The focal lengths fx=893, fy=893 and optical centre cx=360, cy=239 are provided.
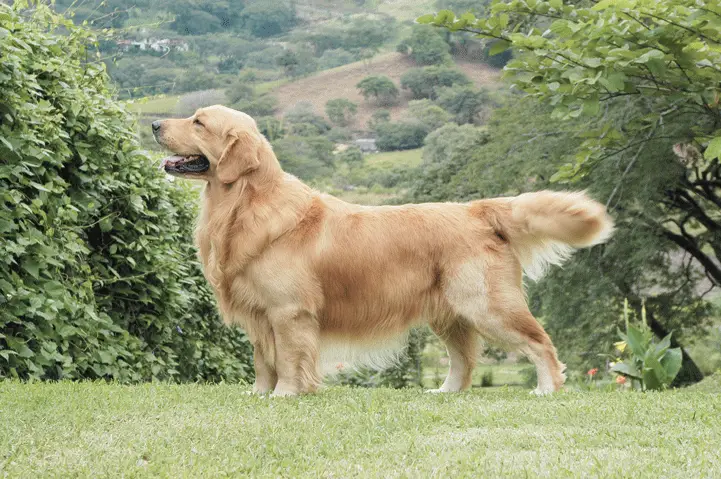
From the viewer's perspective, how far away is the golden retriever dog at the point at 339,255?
5.84 metres

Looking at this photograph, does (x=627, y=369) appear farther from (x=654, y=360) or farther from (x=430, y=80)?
(x=430, y=80)

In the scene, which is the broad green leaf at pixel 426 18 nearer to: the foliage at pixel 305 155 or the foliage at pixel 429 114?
the foliage at pixel 305 155

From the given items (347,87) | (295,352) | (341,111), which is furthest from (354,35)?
(295,352)

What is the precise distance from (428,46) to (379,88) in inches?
257

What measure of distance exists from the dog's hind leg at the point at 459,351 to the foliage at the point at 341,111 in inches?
3316

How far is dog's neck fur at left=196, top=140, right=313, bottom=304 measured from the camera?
5824 millimetres

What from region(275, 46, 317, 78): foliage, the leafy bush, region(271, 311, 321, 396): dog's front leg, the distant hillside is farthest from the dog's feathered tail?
the leafy bush

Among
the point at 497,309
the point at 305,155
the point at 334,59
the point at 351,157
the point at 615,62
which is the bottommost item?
the point at 334,59

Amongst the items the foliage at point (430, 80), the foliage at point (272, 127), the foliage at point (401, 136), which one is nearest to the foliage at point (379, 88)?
the foliage at point (430, 80)

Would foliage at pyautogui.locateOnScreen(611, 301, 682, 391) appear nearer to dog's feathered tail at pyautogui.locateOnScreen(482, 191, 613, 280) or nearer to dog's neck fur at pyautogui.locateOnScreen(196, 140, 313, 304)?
dog's feathered tail at pyautogui.locateOnScreen(482, 191, 613, 280)

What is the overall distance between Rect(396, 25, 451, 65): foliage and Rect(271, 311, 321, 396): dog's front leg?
8345 cm

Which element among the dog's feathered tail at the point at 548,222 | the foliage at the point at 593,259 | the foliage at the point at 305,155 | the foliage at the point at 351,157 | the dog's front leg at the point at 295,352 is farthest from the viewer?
the foliage at the point at 351,157

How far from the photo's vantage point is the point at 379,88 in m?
92.0

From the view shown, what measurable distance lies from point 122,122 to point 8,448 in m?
3.91
